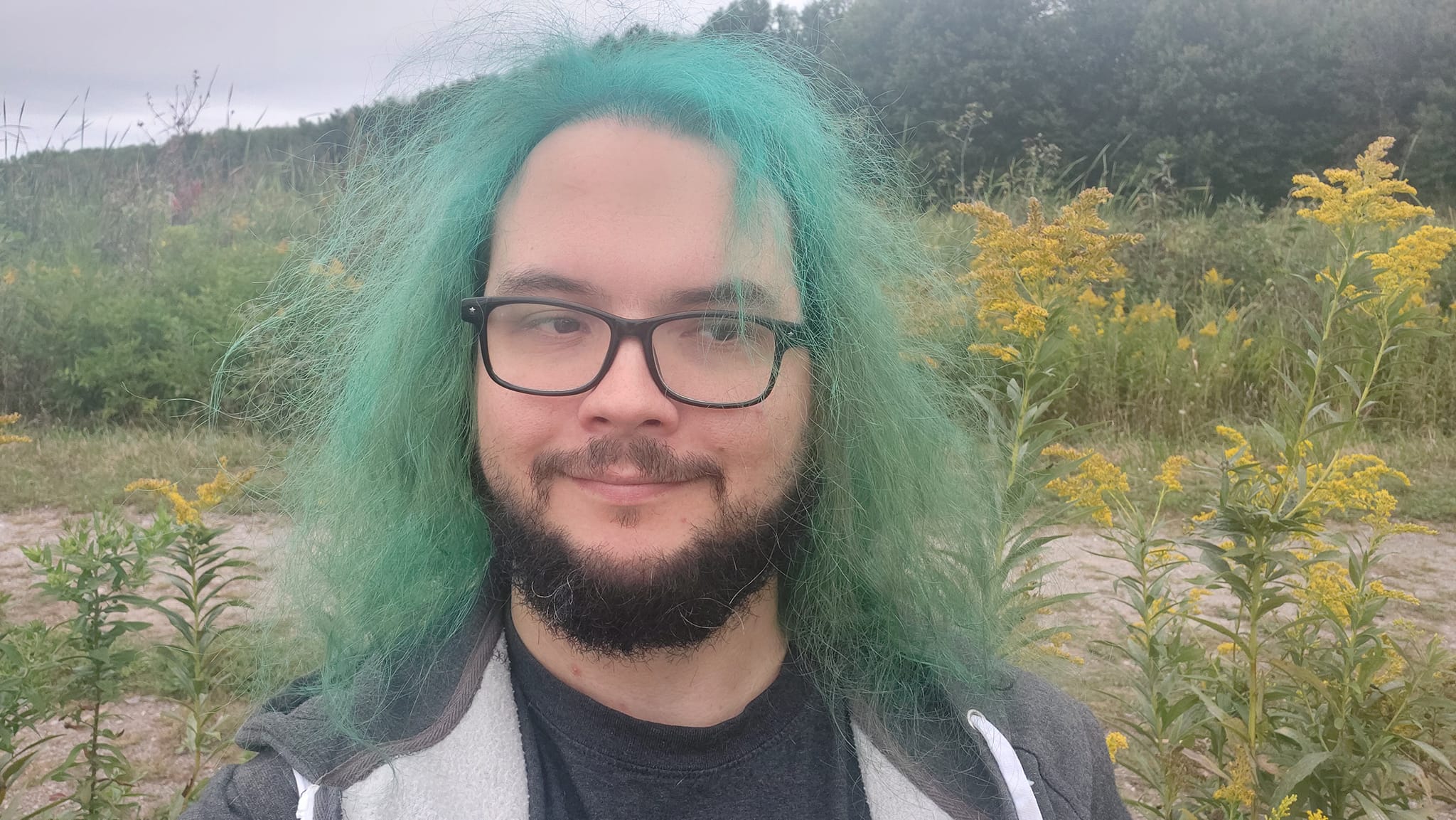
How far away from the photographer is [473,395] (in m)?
1.49

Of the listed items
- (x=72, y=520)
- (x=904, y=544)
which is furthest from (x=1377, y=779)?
(x=72, y=520)

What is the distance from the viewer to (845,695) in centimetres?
137

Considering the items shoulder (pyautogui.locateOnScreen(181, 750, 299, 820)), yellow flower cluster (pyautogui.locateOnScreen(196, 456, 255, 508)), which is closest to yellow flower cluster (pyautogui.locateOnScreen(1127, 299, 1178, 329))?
yellow flower cluster (pyautogui.locateOnScreen(196, 456, 255, 508))

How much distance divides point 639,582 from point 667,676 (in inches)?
5.6

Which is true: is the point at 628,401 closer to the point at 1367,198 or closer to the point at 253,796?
the point at 253,796

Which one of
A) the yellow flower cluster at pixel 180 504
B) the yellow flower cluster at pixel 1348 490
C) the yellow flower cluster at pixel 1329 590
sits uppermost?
the yellow flower cluster at pixel 1348 490

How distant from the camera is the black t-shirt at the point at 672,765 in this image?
1.23 metres

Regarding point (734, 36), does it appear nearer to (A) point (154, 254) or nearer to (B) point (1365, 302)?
(B) point (1365, 302)

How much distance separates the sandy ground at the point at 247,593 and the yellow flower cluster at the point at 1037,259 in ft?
1.93

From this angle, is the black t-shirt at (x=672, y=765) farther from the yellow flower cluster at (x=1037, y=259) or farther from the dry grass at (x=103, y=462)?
the dry grass at (x=103, y=462)

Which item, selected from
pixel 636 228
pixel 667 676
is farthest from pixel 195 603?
pixel 636 228

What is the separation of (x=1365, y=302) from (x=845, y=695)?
1.71 meters

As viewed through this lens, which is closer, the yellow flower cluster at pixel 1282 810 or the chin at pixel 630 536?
the chin at pixel 630 536

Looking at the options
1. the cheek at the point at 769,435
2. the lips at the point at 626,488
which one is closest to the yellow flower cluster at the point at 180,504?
the lips at the point at 626,488
